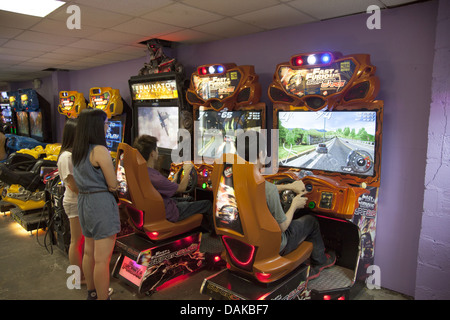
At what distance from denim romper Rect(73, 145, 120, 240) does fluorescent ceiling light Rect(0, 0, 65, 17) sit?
4.61 ft

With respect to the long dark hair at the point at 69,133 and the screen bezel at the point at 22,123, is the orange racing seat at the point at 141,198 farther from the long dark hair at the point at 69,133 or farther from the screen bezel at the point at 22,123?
the screen bezel at the point at 22,123

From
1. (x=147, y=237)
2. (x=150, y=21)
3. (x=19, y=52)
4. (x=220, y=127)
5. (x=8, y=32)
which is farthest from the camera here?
(x=19, y=52)

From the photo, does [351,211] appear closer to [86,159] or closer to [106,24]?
[86,159]

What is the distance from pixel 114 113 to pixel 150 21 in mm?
2091

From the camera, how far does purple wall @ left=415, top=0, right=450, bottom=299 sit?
2209mm

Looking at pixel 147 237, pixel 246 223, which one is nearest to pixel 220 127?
pixel 147 237

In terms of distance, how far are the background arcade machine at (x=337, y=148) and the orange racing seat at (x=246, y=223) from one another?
543 mm

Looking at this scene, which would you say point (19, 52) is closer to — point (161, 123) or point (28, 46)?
point (28, 46)

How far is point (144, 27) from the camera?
11.0 ft

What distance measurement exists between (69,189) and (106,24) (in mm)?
1729

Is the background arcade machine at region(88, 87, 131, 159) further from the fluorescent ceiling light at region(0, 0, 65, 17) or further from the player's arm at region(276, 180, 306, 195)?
the player's arm at region(276, 180, 306, 195)

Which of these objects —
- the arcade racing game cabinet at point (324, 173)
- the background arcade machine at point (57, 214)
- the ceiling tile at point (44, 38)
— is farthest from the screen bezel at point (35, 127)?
the arcade racing game cabinet at point (324, 173)

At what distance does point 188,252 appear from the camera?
2953mm

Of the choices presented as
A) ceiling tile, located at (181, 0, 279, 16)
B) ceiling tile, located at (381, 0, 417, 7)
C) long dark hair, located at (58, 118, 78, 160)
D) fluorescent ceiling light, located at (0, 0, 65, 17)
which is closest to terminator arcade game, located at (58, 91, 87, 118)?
fluorescent ceiling light, located at (0, 0, 65, 17)
